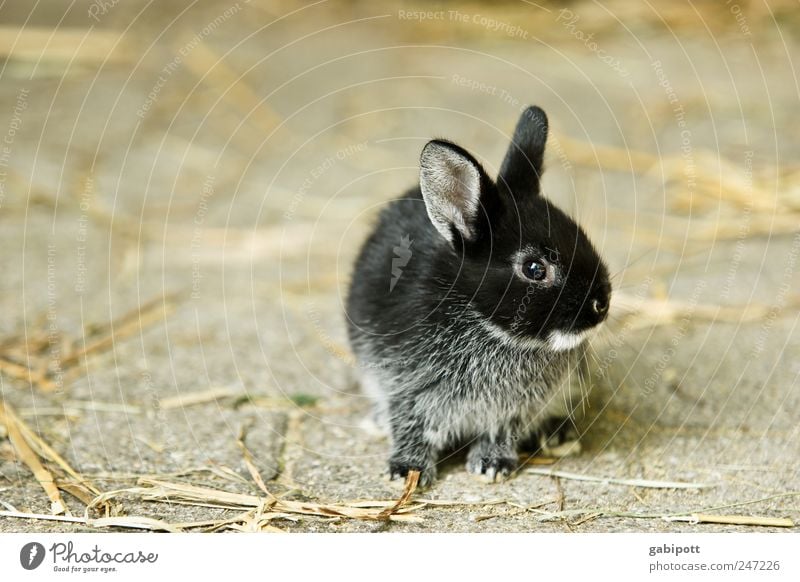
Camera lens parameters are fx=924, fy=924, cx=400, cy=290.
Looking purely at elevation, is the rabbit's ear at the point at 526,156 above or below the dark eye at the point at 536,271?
above

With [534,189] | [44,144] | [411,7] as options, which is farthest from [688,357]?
[411,7]

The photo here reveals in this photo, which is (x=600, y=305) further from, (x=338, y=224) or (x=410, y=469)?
(x=338, y=224)

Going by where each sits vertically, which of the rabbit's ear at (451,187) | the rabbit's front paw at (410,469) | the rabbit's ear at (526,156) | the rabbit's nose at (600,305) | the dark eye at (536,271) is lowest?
A: the rabbit's front paw at (410,469)

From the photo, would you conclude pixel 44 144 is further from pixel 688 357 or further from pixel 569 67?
pixel 688 357

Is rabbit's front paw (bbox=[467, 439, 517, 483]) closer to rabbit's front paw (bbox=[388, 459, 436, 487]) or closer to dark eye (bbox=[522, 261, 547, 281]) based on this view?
rabbit's front paw (bbox=[388, 459, 436, 487])

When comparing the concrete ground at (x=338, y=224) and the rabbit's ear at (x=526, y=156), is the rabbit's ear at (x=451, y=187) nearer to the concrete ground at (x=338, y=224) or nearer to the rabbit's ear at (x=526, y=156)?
the rabbit's ear at (x=526, y=156)

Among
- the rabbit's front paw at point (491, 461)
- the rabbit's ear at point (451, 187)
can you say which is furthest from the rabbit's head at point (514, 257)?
the rabbit's front paw at point (491, 461)

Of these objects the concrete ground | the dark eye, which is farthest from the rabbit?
the concrete ground
